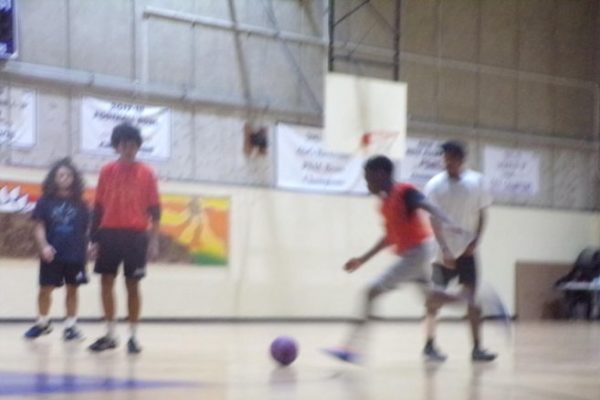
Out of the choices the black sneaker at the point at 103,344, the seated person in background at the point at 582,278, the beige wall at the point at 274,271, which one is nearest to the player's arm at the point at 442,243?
the black sneaker at the point at 103,344

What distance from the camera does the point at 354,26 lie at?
50.0 ft

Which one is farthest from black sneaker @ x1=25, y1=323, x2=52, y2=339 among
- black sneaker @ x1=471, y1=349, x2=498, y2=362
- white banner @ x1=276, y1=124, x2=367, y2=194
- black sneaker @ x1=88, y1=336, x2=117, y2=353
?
white banner @ x1=276, y1=124, x2=367, y2=194

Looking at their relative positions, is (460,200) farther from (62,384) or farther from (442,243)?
(62,384)

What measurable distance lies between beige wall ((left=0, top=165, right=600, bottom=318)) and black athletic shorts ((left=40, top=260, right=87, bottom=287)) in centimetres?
351

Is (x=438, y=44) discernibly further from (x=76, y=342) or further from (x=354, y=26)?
(x=76, y=342)

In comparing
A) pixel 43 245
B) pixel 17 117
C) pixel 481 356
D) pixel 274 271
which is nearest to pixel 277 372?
pixel 481 356

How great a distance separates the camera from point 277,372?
18.9 ft

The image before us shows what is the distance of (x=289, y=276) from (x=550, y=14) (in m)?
7.30

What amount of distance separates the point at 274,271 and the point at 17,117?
4.37m

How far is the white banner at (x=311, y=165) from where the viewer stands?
14406 mm

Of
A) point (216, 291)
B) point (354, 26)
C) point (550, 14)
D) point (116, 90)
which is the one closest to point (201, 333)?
point (216, 291)

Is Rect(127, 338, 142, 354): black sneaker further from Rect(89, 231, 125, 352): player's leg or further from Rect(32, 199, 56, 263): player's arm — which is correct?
Rect(32, 199, 56, 263): player's arm

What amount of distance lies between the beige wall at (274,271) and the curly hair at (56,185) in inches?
141

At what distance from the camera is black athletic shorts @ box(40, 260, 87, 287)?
341 inches
